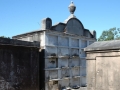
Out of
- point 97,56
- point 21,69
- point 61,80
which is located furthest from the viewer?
point 61,80

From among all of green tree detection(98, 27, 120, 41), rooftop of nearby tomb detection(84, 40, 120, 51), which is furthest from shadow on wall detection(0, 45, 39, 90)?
green tree detection(98, 27, 120, 41)

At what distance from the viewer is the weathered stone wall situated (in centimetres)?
745

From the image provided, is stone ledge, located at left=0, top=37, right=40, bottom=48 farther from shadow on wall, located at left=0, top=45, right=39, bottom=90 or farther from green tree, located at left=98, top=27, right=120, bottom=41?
green tree, located at left=98, top=27, right=120, bottom=41

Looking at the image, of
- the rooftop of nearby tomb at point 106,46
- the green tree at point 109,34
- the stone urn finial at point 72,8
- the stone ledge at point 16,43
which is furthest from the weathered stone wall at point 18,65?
the green tree at point 109,34

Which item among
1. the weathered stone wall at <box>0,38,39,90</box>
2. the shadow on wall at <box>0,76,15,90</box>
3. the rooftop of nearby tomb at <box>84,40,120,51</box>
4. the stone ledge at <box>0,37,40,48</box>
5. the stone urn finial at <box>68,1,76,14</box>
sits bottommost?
the shadow on wall at <box>0,76,15,90</box>

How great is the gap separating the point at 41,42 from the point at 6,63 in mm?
2399

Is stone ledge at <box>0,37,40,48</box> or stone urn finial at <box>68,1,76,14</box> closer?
stone ledge at <box>0,37,40,48</box>

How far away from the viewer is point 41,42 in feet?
30.3

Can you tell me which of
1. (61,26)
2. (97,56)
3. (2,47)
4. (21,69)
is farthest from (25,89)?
(97,56)

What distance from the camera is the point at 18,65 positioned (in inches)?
316

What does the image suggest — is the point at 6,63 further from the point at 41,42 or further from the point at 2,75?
the point at 41,42

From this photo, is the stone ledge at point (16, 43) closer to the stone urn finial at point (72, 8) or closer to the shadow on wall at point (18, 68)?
the shadow on wall at point (18, 68)

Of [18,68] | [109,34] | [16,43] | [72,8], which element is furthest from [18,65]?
[109,34]

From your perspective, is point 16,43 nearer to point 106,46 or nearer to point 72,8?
point 106,46
